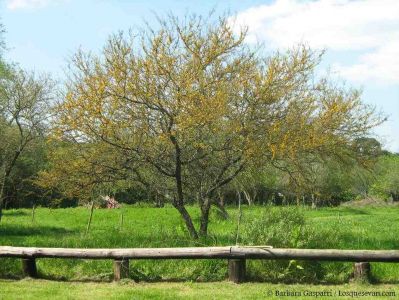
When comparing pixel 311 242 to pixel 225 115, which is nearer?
pixel 311 242

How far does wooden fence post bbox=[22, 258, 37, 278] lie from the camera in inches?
378

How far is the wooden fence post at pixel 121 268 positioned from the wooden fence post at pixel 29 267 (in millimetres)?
1621

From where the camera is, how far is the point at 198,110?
11383 mm

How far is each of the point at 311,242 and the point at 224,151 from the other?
3.65 meters

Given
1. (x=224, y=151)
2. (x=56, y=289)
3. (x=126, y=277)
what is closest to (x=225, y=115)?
(x=224, y=151)

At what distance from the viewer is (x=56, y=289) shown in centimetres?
851

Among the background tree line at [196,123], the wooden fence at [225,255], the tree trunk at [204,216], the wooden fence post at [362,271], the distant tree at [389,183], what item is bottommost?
the wooden fence post at [362,271]

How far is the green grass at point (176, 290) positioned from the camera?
7.87 m

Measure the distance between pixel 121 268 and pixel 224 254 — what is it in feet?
6.06

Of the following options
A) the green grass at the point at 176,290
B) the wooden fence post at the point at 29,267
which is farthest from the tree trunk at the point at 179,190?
the wooden fence post at the point at 29,267

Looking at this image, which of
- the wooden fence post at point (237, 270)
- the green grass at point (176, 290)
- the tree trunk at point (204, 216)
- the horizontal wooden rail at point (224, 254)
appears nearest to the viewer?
the green grass at point (176, 290)

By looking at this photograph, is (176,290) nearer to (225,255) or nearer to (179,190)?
(225,255)

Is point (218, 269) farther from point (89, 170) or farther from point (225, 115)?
point (89, 170)

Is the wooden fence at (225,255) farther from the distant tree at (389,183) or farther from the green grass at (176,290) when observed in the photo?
the distant tree at (389,183)
